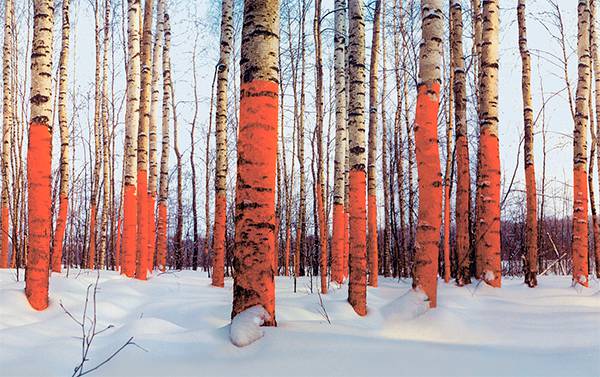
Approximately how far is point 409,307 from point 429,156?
1.51 m

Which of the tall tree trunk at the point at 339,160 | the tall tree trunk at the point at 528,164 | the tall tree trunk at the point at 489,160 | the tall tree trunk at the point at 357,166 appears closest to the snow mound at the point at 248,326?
the tall tree trunk at the point at 357,166

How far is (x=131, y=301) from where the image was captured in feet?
20.2

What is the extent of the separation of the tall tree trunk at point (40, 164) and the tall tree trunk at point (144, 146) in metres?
3.84

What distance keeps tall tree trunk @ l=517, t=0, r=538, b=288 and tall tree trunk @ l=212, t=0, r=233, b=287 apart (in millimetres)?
5302

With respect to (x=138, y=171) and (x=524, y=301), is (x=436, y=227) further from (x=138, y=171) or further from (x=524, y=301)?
(x=138, y=171)

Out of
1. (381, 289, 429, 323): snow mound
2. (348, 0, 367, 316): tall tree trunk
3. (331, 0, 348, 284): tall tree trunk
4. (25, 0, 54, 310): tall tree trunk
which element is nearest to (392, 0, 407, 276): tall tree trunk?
(331, 0, 348, 284): tall tree trunk

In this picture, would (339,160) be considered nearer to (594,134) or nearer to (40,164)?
(40,164)

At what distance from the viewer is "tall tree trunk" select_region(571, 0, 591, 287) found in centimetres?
724

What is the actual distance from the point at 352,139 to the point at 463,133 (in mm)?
3211

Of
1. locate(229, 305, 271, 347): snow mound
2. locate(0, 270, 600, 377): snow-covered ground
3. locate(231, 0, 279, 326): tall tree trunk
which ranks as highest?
locate(231, 0, 279, 326): tall tree trunk

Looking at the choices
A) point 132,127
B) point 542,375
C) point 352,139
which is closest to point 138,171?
point 132,127

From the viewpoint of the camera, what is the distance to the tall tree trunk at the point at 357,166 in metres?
5.08

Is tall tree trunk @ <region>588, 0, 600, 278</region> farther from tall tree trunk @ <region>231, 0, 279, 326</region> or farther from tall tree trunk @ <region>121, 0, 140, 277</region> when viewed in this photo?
tall tree trunk @ <region>121, 0, 140, 277</region>

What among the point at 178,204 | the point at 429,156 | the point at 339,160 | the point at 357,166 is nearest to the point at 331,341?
the point at 429,156
